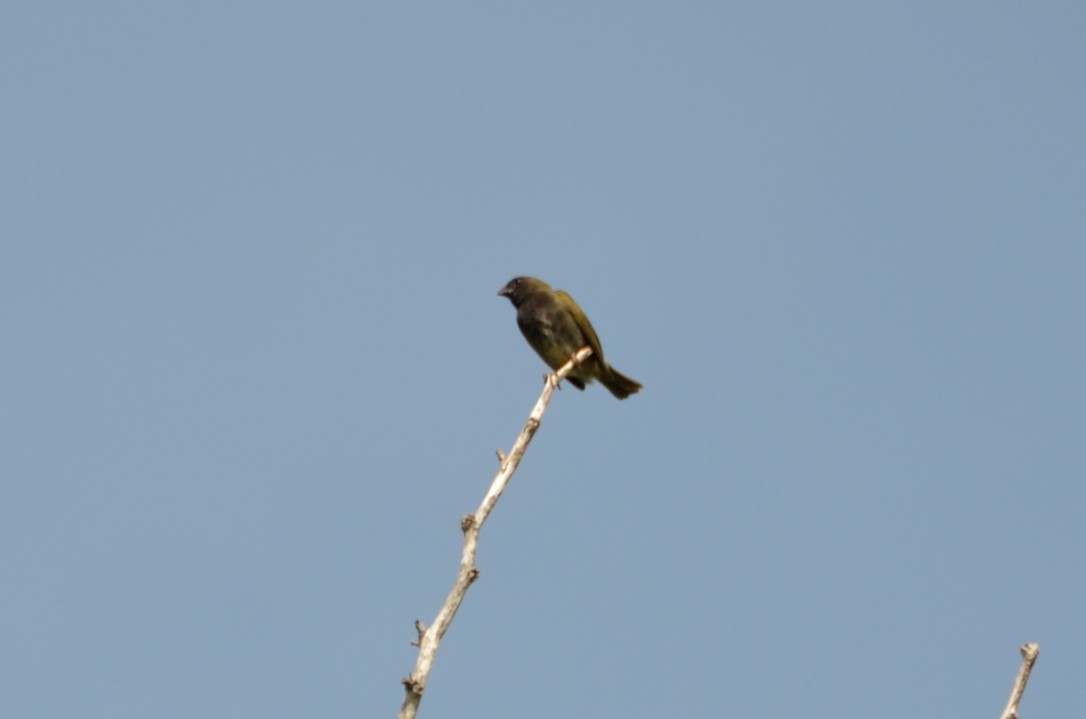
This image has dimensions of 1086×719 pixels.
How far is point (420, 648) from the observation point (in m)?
5.04

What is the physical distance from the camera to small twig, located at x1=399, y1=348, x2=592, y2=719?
4.84 metres

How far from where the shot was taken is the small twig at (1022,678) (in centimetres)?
409

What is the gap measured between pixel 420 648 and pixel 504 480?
1.09 m

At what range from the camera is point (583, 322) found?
11500 millimetres

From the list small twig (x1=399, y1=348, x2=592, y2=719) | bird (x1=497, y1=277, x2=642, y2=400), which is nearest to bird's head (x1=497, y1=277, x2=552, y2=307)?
bird (x1=497, y1=277, x2=642, y2=400)

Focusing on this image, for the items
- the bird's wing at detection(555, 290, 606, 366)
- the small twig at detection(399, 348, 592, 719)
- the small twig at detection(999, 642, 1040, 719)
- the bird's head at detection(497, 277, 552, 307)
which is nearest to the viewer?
the small twig at detection(999, 642, 1040, 719)

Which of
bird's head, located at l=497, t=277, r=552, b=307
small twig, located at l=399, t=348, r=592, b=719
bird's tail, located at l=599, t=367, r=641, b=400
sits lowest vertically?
small twig, located at l=399, t=348, r=592, b=719

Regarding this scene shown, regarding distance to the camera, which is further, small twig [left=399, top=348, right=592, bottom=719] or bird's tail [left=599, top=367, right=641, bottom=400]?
bird's tail [left=599, top=367, right=641, bottom=400]

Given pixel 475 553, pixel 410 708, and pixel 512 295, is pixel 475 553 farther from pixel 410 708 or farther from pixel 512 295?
pixel 512 295

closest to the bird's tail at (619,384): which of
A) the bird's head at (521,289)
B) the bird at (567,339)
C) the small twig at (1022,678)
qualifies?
the bird at (567,339)

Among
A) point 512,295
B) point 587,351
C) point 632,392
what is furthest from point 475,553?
point 512,295

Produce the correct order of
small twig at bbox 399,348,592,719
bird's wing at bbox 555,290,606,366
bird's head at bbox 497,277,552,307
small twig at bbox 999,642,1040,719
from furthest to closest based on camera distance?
bird's head at bbox 497,277,552,307 → bird's wing at bbox 555,290,606,366 → small twig at bbox 399,348,592,719 → small twig at bbox 999,642,1040,719

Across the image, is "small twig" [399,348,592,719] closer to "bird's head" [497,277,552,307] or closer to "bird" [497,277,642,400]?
"bird" [497,277,642,400]

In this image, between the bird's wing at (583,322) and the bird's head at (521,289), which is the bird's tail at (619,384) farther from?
the bird's head at (521,289)
